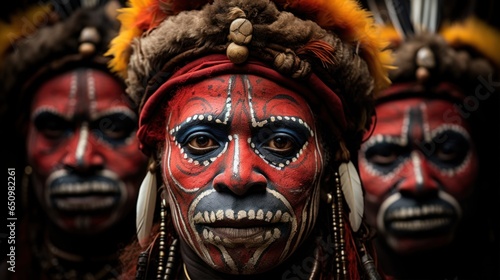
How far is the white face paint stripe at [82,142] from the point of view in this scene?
5.09 metres

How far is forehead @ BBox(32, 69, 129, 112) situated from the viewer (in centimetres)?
523

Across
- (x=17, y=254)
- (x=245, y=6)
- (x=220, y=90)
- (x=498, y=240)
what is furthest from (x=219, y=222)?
(x=498, y=240)

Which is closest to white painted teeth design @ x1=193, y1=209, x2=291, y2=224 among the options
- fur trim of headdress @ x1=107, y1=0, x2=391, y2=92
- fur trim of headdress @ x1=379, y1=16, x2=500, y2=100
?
fur trim of headdress @ x1=107, y1=0, x2=391, y2=92

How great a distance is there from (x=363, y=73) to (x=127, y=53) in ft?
3.82

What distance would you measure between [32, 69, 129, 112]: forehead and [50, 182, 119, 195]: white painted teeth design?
0.50 meters

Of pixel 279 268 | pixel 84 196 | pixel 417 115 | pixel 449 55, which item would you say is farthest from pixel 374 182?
pixel 84 196

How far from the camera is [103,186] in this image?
203 inches

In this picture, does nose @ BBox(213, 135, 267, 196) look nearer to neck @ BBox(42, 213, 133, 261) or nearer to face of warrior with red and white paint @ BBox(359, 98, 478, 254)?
face of warrior with red and white paint @ BBox(359, 98, 478, 254)

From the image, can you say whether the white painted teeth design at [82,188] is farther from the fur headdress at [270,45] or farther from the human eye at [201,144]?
the human eye at [201,144]

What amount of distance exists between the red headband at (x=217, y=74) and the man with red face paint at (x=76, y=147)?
4.87 feet

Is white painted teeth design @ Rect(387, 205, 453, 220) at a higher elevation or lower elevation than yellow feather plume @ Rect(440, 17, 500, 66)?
lower

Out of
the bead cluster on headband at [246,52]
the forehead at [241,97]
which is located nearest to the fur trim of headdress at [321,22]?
the bead cluster on headband at [246,52]

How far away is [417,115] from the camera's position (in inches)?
203

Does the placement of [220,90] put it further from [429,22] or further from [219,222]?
[429,22]
